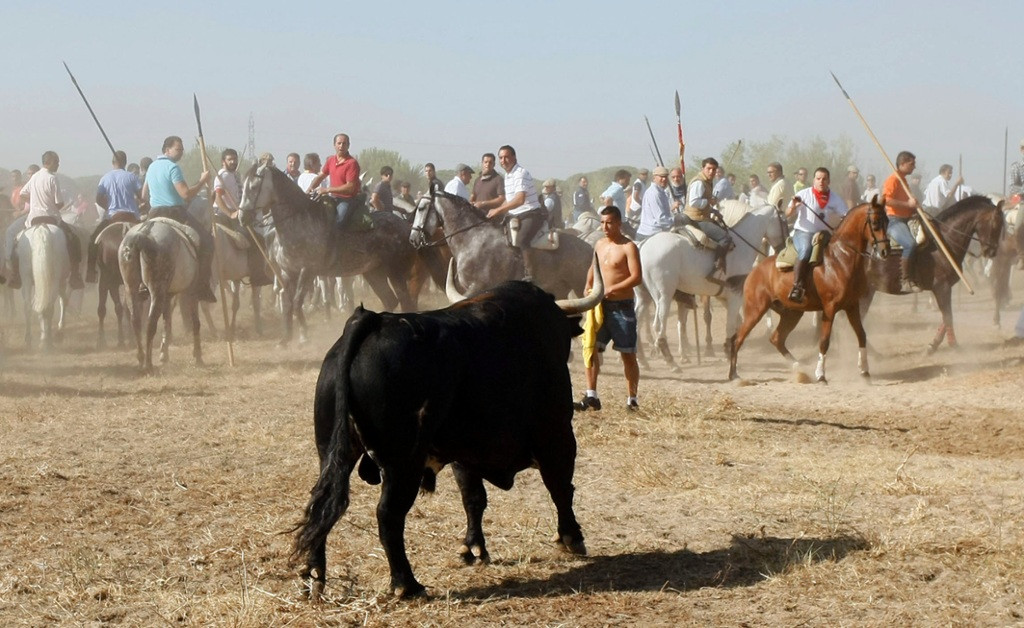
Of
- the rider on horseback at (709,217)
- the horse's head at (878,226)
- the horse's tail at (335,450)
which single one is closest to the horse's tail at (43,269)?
the rider on horseback at (709,217)

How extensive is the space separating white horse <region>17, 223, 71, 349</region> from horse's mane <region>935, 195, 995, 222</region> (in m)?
11.6

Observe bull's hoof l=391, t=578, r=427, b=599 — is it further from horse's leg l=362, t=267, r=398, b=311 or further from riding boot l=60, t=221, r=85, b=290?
riding boot l=60, t=221, r=85, b=290

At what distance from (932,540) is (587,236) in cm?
1197

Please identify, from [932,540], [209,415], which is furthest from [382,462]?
[209,415]

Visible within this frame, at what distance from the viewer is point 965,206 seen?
16.5 meters

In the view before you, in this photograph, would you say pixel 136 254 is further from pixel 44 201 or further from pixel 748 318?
pixel 748 318

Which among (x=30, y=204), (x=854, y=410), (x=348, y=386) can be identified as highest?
(x=30, y=204)

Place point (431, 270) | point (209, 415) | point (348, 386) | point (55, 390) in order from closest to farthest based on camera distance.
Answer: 1. point (348, 386)
2. point (209, 415)
3. point (55, 390)
4. point (431, 270)

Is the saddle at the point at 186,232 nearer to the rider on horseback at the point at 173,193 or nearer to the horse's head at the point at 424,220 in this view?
the rider on horseback at the point at 173,193

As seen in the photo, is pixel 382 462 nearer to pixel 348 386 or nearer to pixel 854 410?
pixel 348 386

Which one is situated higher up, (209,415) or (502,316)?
(502,316)

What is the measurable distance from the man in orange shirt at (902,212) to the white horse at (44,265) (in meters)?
10.9

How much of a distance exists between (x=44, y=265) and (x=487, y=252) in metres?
6.21

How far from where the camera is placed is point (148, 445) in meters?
10.0
